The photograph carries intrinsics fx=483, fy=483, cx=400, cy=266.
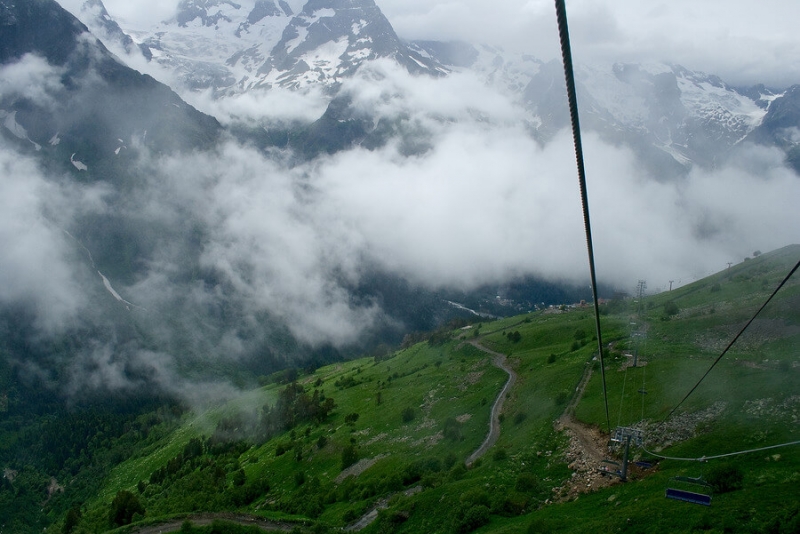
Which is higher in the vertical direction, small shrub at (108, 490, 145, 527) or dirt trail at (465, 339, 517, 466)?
dirt trail at (465, 339, 517, 466)

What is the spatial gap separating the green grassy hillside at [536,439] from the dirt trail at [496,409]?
1.09 metres

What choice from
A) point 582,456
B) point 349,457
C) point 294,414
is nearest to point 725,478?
point 582,456

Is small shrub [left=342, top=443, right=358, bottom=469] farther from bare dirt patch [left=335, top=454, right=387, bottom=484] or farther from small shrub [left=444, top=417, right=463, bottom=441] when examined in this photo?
small shrub [left=444, top=417, right=463, bottom=441]

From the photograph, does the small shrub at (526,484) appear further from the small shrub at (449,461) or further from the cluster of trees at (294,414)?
the cluster of trees at (294,414)

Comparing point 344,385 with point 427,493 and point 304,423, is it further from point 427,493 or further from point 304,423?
point 427,493

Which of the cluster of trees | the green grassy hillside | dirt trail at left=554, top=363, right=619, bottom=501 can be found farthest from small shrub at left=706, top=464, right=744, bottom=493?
the cluster of trees

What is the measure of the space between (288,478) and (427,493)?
44322mm

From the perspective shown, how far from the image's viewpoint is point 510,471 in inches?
1871

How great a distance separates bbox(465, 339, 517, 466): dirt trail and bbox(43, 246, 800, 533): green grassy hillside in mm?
1089

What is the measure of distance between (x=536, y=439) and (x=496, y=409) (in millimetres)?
22868

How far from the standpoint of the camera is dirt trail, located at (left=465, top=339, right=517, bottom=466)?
204 ft

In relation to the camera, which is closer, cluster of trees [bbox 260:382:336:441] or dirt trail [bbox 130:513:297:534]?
dirt trail [bbox 130:513:297:534]

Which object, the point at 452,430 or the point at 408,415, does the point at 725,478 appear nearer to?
the point at 452,430

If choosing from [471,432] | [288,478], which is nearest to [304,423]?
[288,478]
